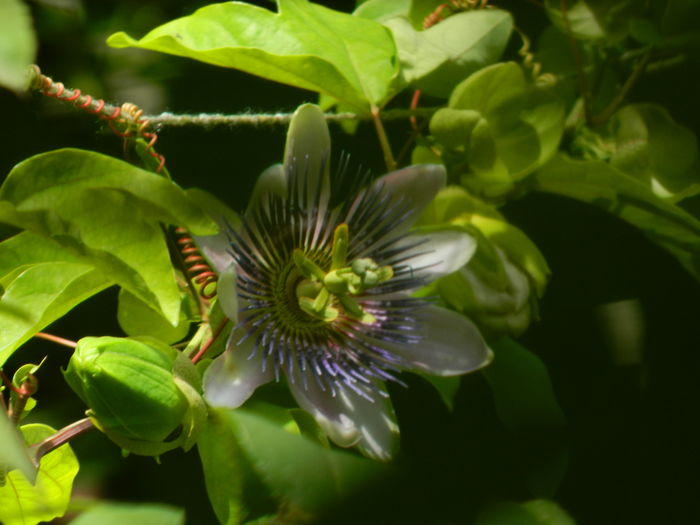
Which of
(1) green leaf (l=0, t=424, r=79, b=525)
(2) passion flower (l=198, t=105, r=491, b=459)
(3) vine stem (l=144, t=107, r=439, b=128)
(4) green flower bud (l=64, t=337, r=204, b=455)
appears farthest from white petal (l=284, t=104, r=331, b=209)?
(1) green leaf (l=0, t=424, r=79, b=525)

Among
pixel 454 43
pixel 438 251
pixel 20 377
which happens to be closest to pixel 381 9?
pixel 454 43

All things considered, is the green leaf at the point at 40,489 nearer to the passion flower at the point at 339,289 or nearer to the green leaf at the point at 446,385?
the passion flower at the point at 339,289

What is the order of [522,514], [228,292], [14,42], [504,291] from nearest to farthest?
[14,42], [522,514], [228,292], [504,291]

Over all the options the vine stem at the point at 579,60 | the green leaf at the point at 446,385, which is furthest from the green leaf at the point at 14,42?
the vine stem at the point at 579,60

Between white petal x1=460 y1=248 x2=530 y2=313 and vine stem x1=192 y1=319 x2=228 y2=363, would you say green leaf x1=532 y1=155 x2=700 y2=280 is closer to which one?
white petal x1=460 y1=248 x2=530 y2=313

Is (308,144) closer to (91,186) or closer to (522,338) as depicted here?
(91,186)

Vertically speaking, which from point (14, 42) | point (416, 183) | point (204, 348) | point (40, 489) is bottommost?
point (40, 489)

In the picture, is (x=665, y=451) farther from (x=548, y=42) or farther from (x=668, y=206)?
(x=548, y=42)
